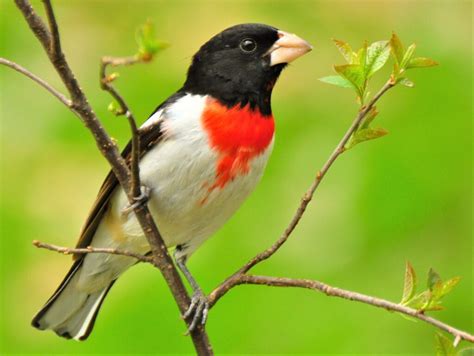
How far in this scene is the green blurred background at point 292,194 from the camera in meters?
5.14

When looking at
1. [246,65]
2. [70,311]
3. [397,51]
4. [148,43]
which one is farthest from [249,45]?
[148,43]

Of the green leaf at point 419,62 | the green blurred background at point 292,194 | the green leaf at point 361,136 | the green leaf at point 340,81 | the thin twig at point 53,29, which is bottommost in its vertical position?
the green blurred background at point 292,194

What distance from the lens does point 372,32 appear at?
7801 millimetres

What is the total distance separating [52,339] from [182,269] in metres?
1.95

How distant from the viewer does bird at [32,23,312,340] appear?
10.6ft

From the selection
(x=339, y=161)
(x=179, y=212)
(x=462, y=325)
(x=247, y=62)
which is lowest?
(x=462, y=325)

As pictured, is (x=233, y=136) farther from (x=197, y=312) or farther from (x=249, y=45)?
(x=197, y=312)

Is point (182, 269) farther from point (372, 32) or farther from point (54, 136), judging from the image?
point (372, 32)

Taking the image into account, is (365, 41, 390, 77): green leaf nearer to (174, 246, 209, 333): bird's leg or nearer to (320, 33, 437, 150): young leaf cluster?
(320, 33, 437, 150): young leaf cluster

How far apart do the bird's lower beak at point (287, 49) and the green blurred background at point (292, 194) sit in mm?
1988

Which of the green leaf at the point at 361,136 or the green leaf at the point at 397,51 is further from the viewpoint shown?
the green leaf at the point at 361,136

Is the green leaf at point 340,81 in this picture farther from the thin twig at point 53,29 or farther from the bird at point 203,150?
the bird at point 203,150

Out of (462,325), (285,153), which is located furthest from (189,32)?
(462,325)

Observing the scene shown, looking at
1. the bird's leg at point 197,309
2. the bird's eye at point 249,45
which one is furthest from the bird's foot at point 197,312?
the bird's eye at point 249,45
